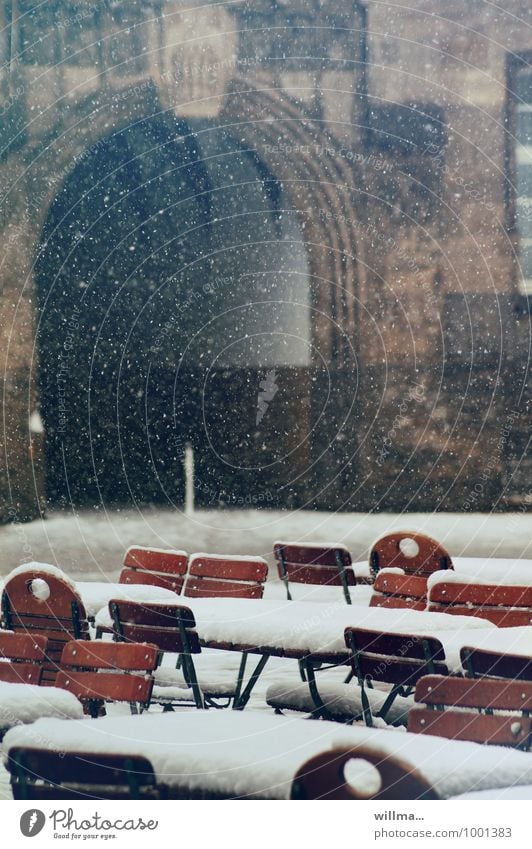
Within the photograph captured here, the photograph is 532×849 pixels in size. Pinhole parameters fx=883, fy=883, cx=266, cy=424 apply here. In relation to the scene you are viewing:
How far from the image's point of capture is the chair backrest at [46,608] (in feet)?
11.0

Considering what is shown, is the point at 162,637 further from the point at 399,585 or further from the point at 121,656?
the point at 399,585

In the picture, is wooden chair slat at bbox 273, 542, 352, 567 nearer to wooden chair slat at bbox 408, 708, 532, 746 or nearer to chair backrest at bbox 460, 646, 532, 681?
chair backrest at bbox 460, 646, 532, 681

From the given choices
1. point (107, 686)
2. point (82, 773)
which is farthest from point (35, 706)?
point (82, 773)

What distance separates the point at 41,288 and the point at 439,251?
2231 millimetres

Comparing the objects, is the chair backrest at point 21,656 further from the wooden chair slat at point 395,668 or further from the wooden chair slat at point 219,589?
the wooden chair slat at point 395,668

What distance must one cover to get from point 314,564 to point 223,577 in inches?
16.8

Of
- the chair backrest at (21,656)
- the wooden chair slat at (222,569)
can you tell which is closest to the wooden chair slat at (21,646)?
the chair backrest at (21,656)

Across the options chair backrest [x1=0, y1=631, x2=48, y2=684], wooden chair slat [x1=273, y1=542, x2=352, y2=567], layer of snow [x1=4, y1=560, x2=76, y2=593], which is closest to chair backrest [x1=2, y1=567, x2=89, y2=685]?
layer of snow [x1=4, y1=560, x2=76, y2=593]

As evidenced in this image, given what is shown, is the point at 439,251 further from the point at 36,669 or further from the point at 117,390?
the point at 36,669

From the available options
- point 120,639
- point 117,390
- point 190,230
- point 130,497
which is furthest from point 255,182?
point 120,639

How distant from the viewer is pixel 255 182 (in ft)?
17.0

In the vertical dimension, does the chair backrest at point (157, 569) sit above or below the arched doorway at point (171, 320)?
below

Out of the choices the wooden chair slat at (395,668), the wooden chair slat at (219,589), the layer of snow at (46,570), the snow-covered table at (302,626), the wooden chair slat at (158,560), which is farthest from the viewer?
the wooden chair slat at (158,560)

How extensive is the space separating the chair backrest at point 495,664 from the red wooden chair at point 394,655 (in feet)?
0.36
